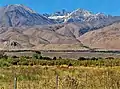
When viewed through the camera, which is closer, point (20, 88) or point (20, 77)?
point (20, 88)

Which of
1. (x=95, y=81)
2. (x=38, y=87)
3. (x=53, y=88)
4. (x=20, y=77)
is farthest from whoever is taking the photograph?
(x=20, y=77)

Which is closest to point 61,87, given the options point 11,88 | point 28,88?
point 28,88

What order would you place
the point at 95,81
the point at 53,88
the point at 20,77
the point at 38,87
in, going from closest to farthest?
the point at 53,88
the point at 38,87
the point at 95,81
the point at 20,77

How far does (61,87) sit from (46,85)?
Answer: 1401 mm

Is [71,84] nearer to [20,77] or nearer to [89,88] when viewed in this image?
[89,88]

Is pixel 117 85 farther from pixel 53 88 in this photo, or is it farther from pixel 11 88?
pixel 11 88

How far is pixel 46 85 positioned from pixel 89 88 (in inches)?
95.4

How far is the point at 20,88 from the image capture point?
2064 centimetres

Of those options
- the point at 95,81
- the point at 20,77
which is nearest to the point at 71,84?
the point at 95,81

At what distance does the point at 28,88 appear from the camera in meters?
20.5

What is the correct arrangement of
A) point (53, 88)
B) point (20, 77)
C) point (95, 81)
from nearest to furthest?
1. point (53, 88)
2. point (95, 81)
3. point (20, 77)

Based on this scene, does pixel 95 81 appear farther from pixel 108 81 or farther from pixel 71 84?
pixel 71 84

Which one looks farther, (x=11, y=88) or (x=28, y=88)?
(x=11, y=88)

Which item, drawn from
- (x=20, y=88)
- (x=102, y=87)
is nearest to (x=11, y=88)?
(x=20, y=88)
